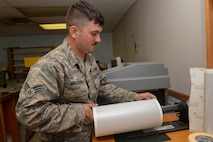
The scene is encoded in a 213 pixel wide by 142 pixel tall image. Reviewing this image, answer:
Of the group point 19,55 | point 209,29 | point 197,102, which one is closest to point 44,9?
point 209,29

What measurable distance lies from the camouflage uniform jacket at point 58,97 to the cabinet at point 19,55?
4471mm

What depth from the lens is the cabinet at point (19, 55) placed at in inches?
200

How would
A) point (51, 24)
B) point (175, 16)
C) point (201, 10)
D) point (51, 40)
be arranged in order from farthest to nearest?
1. point (51, 40)
2. point (51, 24)
3. point (175, 16)
4. point (201, 10)

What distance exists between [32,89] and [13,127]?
235 cm

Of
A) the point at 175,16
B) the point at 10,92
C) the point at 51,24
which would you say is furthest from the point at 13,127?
the point at 175,16

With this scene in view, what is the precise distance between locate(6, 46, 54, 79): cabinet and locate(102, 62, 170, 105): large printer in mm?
4223

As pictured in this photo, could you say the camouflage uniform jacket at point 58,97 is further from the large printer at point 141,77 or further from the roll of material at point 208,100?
the roll of material at point 208,100

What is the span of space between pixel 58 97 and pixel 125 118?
0.37 metres

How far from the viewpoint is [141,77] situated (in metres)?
1.40

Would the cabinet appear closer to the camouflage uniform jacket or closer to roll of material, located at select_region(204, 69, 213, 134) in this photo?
the camouflage uniform jacket

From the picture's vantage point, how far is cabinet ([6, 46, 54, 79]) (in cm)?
509

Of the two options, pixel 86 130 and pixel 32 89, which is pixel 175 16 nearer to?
pixel 86 130

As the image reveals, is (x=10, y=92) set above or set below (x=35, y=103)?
below

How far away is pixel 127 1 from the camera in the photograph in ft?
8.63
